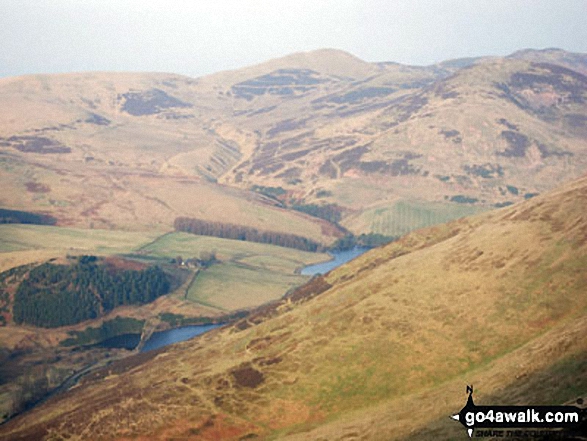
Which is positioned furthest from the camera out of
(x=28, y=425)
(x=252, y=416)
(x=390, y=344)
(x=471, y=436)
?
(x=28, y=425)

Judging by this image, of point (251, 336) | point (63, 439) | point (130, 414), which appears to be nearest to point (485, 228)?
point (251, 336)

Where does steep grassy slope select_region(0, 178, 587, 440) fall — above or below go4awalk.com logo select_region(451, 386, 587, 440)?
below

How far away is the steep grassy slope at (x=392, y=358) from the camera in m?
99.6

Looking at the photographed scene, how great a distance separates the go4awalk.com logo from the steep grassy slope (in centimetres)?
856

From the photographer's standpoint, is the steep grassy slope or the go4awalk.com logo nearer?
the go4awalk.com logo

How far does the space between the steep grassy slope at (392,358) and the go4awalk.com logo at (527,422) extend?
28.1ft

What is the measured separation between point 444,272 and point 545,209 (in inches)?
1282

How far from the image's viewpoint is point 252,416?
120 m

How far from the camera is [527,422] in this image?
2603 inches

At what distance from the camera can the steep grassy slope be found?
99.6 m

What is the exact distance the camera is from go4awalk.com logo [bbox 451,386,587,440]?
61000mm

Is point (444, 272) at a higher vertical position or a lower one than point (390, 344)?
higher

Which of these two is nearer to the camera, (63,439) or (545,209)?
(63,439)

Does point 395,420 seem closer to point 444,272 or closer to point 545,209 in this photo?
point 444,272
